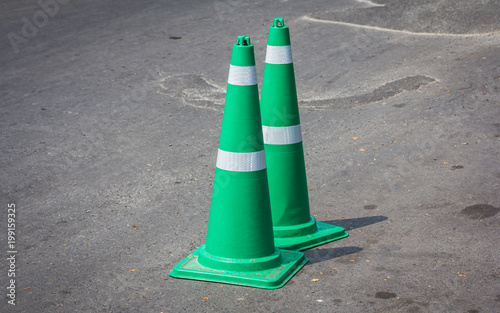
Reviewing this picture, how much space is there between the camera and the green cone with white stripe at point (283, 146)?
4.56m

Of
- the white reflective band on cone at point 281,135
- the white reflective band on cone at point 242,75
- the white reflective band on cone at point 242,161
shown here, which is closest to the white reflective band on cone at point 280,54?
the white reflective band on cone at point 281,135

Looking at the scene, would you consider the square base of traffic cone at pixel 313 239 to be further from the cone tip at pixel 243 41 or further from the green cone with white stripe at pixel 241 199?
the cone tip at pixel 243 41

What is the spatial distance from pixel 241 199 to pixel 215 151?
8.19 ft

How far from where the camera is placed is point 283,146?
458 cm

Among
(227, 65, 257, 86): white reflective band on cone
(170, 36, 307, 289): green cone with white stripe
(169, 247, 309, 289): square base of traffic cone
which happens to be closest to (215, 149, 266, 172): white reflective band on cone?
(170, 36, 307, 289): green cone with white stripe

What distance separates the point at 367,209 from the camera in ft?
16.9

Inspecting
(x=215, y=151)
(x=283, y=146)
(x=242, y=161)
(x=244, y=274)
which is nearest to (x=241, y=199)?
(x=242, y=161)

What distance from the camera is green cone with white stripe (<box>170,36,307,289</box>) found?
13.1ft

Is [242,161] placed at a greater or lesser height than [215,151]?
greater

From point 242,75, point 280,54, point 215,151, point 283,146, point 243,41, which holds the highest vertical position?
point 243,41

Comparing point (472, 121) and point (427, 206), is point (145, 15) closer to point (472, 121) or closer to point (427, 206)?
point (472, 121)

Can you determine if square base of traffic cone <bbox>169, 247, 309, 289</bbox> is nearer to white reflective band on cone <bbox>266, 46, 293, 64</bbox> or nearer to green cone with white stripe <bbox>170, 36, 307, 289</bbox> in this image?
green cone with white stripe <bbox>170, 36, 307, 289</bbox>

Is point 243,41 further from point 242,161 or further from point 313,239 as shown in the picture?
point 313,239

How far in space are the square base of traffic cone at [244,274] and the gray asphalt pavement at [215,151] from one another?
63 mm
